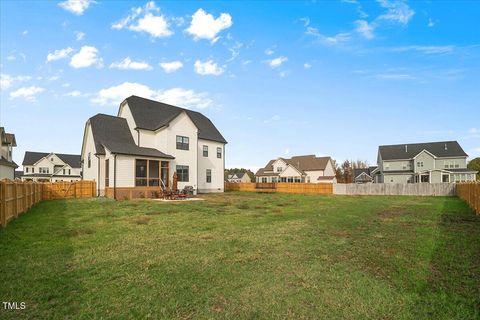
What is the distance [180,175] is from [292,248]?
21942 millimetres

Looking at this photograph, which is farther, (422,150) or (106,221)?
(422,150)

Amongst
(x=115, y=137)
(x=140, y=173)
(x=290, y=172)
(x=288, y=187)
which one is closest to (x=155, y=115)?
(x=115, y=137)

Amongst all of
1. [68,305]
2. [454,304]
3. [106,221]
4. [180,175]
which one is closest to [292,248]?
[454,304]

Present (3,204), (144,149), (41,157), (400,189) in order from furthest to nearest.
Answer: (41,157) → (400,189) → (144,149) → (3,204)

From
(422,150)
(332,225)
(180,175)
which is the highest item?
(422,150)

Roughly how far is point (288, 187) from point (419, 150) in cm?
2709

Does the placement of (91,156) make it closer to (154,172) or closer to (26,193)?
(154,172)

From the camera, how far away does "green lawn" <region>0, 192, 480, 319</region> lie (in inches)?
156

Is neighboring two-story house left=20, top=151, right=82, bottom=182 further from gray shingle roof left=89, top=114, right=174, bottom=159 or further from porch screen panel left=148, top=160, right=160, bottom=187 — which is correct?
porch screen panel left=148, top=160, right=160, bottom=187

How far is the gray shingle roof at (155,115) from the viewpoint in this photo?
2753 cm

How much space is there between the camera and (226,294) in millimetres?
4414

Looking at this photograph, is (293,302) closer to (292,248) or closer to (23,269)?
(292,248)

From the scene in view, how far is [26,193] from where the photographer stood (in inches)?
590

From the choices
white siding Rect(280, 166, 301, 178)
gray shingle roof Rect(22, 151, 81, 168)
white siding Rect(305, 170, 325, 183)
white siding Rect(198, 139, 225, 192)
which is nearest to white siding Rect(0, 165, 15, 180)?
white siding Rect(198, 139, 225, 192)
